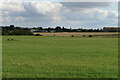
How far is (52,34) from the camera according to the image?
297 ft

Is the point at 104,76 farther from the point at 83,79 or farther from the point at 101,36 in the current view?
the point at 101,36

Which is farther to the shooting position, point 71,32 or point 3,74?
point 71,32

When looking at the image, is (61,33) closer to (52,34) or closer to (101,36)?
(52,34)

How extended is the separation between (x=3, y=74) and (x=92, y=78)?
11.1 ft

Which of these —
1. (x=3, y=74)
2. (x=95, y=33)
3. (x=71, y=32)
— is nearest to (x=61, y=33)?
(x=71, y=32)

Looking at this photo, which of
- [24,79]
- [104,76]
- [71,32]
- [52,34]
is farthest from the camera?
[71,32]

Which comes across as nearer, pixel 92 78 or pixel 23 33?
pixel 92 78

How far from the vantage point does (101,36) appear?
3570 inches

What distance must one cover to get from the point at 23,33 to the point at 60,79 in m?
87.9

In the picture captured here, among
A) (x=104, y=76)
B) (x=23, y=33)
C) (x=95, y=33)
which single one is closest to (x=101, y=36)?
(x=95, y=33)

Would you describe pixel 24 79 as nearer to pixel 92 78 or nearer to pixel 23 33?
pixel 92 78

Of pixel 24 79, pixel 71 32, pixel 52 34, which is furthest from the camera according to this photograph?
pixel 71 32

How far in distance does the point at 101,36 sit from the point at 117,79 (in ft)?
274

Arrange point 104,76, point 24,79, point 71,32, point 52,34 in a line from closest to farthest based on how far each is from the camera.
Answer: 1. point 24,79
2. point 104,76
3. point 52,34
4. point 71,32
